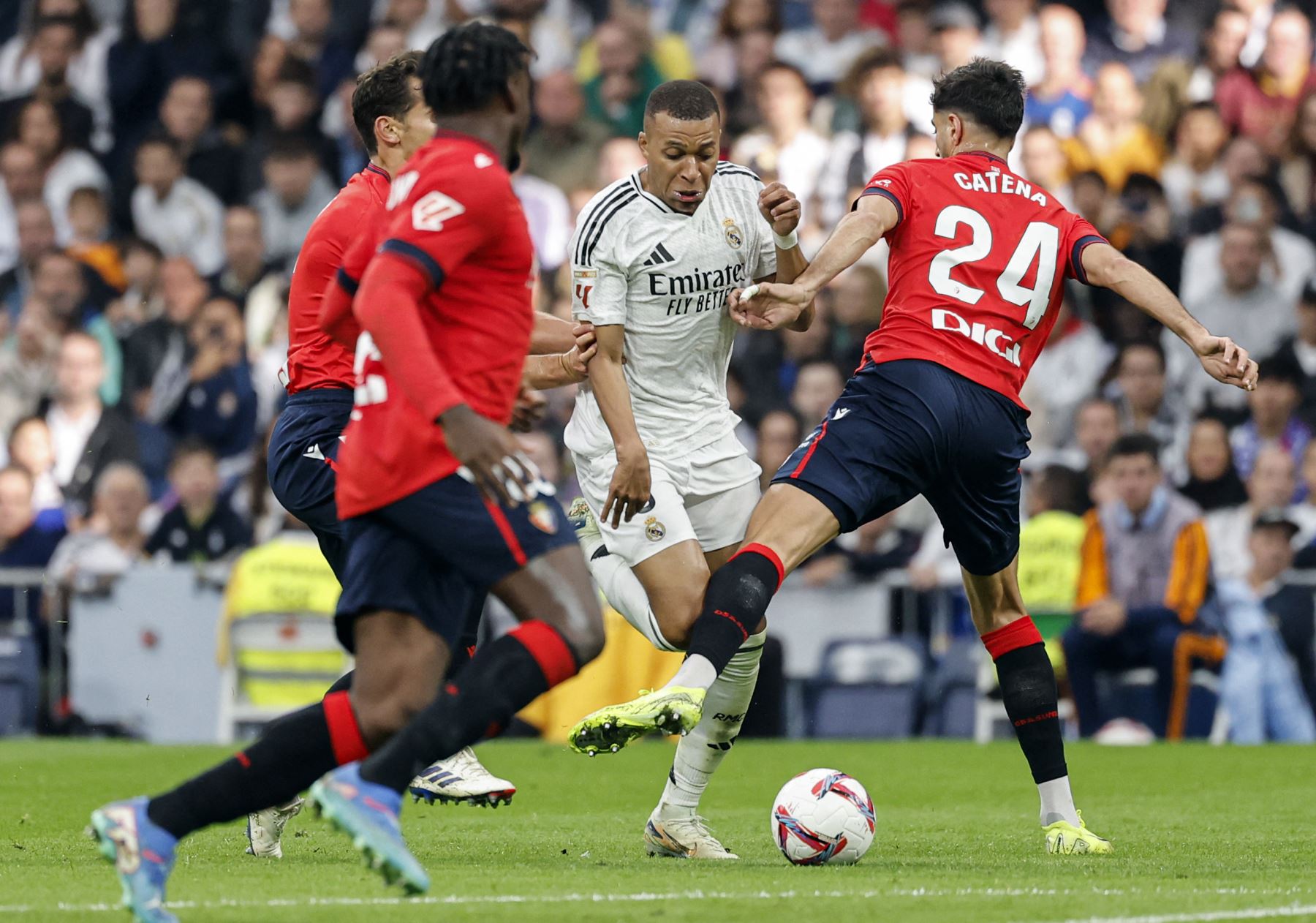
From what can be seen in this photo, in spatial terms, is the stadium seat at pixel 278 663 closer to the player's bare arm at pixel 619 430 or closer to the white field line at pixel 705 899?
the player's bare arm at pixel 619 430

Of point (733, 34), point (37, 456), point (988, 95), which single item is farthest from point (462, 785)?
point (733, 34)

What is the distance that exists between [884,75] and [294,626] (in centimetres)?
607

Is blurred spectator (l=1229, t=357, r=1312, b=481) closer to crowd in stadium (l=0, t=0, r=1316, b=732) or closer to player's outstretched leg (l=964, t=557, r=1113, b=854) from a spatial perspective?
crowd in stadium (l=0, t=0, r=1316, b=732)

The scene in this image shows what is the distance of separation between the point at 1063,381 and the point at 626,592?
24.9 feet

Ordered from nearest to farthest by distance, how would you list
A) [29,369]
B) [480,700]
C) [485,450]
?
[485,450]
[480,700]
[29,369]

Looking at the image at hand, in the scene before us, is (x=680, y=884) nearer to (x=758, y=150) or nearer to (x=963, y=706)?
(x=963, y=706)

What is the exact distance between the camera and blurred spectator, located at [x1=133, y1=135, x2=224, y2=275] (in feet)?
56.7

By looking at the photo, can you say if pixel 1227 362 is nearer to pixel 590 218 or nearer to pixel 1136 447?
pixel 590 218

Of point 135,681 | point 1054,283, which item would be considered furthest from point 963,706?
point 1054,283

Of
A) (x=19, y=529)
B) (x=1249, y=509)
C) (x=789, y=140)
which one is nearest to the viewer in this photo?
(x=1249, y=509)

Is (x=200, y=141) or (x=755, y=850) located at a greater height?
(x=200, y=141)

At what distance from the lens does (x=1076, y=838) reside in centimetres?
698

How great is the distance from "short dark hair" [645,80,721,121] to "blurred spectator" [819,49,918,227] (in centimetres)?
786

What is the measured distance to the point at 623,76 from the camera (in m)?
16.6
